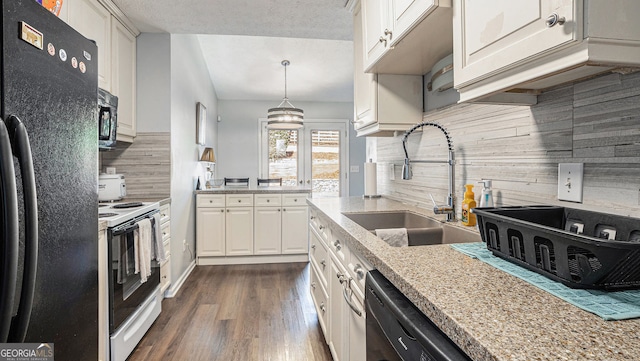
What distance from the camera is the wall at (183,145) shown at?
3071mm

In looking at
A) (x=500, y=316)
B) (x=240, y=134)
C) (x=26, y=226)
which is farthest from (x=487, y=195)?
(x=240, y=134)

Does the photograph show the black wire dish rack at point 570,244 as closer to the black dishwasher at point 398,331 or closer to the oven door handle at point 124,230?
the black dishwasher at point 398,331

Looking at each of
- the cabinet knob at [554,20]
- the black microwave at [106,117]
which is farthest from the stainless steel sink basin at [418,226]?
the black microwave at [106,117]

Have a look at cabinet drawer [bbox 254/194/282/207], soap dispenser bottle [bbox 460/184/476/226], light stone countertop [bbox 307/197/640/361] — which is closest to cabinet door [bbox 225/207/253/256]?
cabinet drawer [bbox 254/194/282/207]

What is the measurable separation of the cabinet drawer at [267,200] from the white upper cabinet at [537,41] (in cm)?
297

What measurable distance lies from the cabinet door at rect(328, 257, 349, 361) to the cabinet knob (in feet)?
3.72

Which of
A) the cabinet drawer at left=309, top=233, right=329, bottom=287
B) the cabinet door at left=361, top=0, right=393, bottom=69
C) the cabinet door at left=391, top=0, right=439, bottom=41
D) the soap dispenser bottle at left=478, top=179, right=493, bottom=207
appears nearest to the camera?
the cabinet door at left=391, top=0, right=439, bottom=41

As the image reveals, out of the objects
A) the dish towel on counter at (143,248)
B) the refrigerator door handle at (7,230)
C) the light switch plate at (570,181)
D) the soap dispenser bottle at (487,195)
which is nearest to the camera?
the refrigerator door handle at (7,230)

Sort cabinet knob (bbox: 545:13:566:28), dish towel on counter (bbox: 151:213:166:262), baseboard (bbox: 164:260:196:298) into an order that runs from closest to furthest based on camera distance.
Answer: cabinet knob (bbox: 545:13:566:28) → dish towel on counter (bbox: 151:213:166:262) → baseboard (bbox: 164:260:196:298)

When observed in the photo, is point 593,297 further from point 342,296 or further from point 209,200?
point 209,200

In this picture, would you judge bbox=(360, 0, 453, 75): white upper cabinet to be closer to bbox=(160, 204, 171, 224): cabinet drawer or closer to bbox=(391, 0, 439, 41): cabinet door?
bbox=(391, 0, 439, 41): cabinet door

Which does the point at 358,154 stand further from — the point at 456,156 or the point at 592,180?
the point at 592,180

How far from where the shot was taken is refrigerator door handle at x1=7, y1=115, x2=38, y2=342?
86 cm

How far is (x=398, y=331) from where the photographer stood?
0.76m
